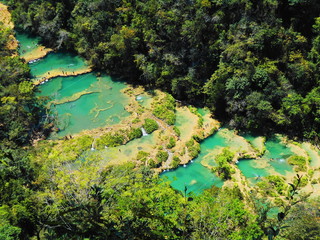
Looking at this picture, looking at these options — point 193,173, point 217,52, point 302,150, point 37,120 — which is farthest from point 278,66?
point 37,120

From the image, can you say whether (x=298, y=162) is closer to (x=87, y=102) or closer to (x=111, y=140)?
(x=111, y=140)

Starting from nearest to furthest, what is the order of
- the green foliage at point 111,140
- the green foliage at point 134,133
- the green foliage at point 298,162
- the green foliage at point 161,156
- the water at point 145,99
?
1. the green foliage at point 298,162
2. the green foliage at point 161,156
3. the green foliage at point 111,140
4. the green foliage at point 134,133
5. the water at point 145,99

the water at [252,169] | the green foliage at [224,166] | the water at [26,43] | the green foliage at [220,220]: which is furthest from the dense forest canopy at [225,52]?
Result: the green foliage at [220,220]

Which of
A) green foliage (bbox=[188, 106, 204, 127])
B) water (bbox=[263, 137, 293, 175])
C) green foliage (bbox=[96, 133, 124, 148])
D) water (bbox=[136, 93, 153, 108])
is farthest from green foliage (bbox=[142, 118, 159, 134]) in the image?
water (bbox=[263, 137, 293, 175])

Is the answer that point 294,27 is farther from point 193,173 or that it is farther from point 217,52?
point 193,173

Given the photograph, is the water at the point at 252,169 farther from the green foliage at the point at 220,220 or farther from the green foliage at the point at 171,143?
the green foliage at the point at 220,220

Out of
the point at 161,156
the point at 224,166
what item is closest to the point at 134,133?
the point at 161,156

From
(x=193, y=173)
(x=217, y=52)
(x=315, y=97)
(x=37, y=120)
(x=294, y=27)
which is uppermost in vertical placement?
(x=294, y=27)
